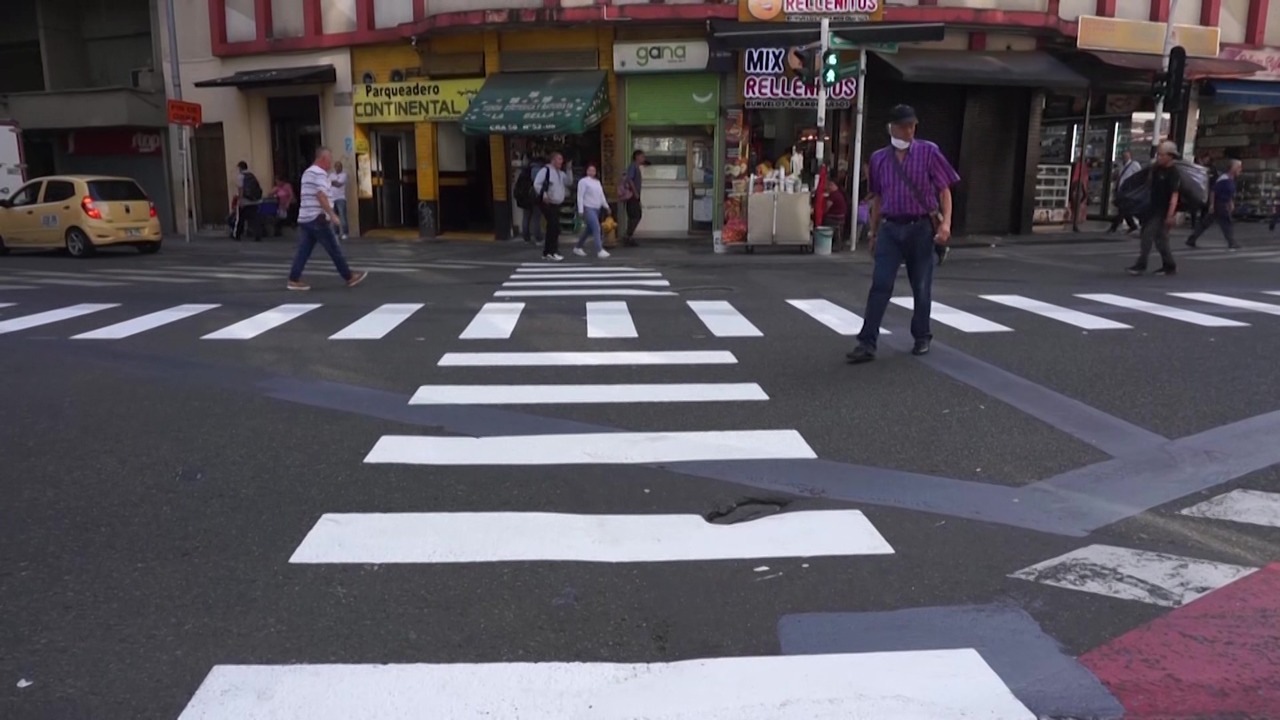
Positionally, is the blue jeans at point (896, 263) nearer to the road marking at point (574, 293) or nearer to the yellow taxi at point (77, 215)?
the road marking at point (574, 293)

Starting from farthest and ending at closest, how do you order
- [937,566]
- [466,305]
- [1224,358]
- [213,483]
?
[466,305] → [1224,358] → [213,483] → [937,566]

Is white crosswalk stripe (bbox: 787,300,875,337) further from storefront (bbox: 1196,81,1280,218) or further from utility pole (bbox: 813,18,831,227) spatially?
storefront (bbox: 1196,81,1280,218)

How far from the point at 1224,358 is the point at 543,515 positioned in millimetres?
6548

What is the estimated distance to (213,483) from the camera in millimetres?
5273

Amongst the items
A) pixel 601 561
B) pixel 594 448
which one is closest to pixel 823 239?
pixel 594 448

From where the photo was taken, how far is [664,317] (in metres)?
11.0

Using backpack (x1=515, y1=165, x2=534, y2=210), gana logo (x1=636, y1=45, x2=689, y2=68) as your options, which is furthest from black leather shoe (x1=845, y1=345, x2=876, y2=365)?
gana logo (x1=636, y1=45, x2=689, y2=68)

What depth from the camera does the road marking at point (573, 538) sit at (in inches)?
168

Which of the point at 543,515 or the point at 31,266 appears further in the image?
the point at 31,266

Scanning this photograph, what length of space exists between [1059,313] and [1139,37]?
50.9 feet

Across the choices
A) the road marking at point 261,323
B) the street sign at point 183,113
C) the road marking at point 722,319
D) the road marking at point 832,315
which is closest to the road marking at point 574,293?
the road marking at point 722,319

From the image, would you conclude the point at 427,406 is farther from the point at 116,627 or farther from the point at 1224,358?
the point at 1224,358

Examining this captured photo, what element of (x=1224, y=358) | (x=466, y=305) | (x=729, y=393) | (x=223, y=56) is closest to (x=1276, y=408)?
(x=1224, y=358)

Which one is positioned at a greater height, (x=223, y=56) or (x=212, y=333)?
(x=223, y=56)
